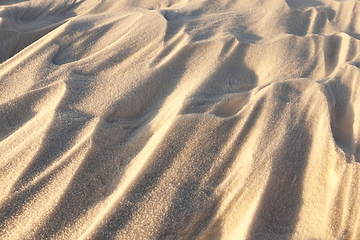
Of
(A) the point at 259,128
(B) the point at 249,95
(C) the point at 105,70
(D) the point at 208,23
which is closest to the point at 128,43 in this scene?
(C) the point at 105,70

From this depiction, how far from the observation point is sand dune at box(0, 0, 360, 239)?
870mm

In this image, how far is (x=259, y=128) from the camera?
1079mm

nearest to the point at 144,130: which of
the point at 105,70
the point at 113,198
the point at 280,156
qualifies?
the point at 113,198

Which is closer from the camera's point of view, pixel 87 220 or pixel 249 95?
pixel 87 220

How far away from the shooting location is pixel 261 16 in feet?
5.94

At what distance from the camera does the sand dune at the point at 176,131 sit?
0.87 m

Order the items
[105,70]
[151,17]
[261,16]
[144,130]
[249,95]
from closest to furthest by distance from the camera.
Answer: [144,130], [249,95], [105,70], [151,17], [261,16]

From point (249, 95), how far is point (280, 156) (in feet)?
1.18

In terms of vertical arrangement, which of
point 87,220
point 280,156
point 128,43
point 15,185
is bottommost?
point 280,156

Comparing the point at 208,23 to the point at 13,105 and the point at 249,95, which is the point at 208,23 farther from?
the point at 13,105

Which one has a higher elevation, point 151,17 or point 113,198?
point 151,17

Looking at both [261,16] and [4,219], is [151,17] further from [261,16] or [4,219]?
[4,219]

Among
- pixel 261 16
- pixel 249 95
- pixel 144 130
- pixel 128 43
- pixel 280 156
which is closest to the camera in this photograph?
pixel 280 156

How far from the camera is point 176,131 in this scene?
1062 mm
